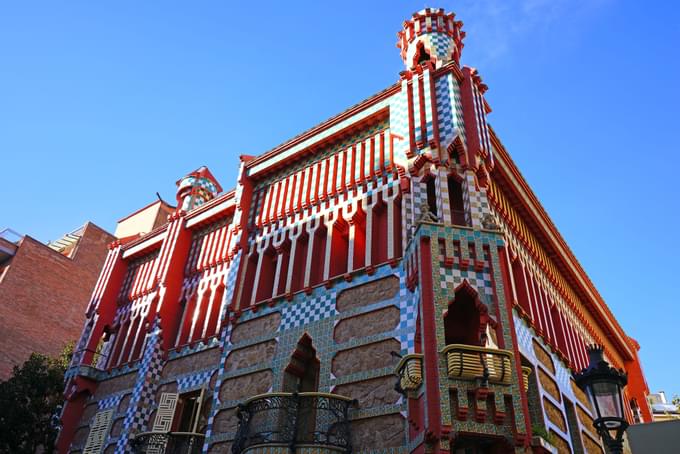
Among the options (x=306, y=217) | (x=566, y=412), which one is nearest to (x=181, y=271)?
(x=306, y=217)

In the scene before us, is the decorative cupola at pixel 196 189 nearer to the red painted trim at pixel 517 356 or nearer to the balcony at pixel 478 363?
the red painted trim at pixel 517 356

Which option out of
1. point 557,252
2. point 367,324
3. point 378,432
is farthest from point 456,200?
point 557,252

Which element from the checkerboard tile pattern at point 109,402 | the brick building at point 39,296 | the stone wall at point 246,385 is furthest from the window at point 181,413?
the brick building at point 39,296

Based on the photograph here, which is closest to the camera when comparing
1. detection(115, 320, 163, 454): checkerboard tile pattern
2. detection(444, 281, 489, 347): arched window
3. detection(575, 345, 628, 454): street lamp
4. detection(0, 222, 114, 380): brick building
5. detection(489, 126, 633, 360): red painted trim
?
detection(575, 345, 628, 454): street lamp

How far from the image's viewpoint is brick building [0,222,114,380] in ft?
76.0

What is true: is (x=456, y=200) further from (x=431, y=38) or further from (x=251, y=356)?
(x=251, y=356)

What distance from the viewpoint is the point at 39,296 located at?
25.0 metres

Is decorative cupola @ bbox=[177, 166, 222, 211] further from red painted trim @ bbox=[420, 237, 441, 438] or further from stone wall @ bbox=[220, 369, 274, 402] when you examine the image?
red painted trim @ bbox=[420, 237, 441, 438]

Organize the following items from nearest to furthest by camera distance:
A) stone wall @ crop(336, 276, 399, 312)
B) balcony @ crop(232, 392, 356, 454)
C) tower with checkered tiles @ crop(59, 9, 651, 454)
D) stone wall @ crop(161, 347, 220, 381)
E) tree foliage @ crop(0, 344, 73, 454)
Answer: tower with checkered tiles @ crop(59, 9, 651, 454), balcony @ crop(232, 392, 356, 454), stone wall @ crop(336, 276, 399, 312), stone wall @ crop(161, 347, 220, 381), tree foliage @ crop(0, 344, 73, 454)

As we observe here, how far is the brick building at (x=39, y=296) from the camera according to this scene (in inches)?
912

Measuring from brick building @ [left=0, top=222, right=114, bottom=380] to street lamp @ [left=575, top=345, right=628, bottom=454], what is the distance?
21924 mm

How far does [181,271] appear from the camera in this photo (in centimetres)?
1647

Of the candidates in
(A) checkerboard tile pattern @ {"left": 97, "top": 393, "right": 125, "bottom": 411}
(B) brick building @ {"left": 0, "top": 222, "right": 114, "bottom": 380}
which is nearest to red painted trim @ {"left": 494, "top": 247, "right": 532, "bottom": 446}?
(A) checkerboard tile pattern @ {"left": 97, "top": 393, "right": 125, "bottom": 411}

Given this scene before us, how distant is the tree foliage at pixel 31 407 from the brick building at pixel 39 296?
24.7ft
